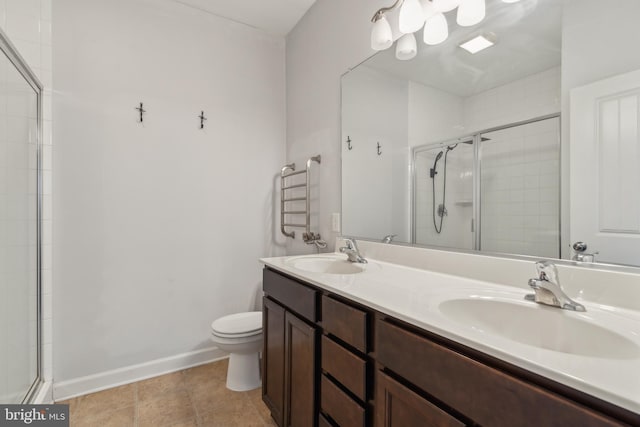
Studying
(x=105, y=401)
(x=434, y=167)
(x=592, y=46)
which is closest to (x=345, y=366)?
(x=434, y=167)

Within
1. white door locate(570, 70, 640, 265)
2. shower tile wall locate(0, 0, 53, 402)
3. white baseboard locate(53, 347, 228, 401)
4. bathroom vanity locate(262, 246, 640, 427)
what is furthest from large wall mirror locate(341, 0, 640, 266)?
shower tile wall locate(0, 0, 53, 402)

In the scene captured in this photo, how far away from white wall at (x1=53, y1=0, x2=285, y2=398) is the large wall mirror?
1.20 meters

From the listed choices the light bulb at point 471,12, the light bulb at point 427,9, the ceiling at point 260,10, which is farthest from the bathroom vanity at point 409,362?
the ceiling at point 260,10

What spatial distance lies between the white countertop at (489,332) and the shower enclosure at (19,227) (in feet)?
4.36

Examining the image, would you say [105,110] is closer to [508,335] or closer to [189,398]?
[189,398]

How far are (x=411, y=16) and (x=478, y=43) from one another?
1.08ft

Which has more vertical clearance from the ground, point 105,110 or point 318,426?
point 105,110

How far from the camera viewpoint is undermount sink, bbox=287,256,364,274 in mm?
1540

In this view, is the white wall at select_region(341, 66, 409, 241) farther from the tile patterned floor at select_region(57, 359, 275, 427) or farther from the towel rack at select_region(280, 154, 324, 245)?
the tile patterned floor at select_region(57, 359, 275, 427)

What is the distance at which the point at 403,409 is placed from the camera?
75cm

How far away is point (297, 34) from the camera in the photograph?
2346 millimetres

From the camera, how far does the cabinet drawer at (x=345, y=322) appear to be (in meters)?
0.90

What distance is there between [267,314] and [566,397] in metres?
1.28

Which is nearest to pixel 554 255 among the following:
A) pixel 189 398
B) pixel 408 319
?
pixel 408 319
